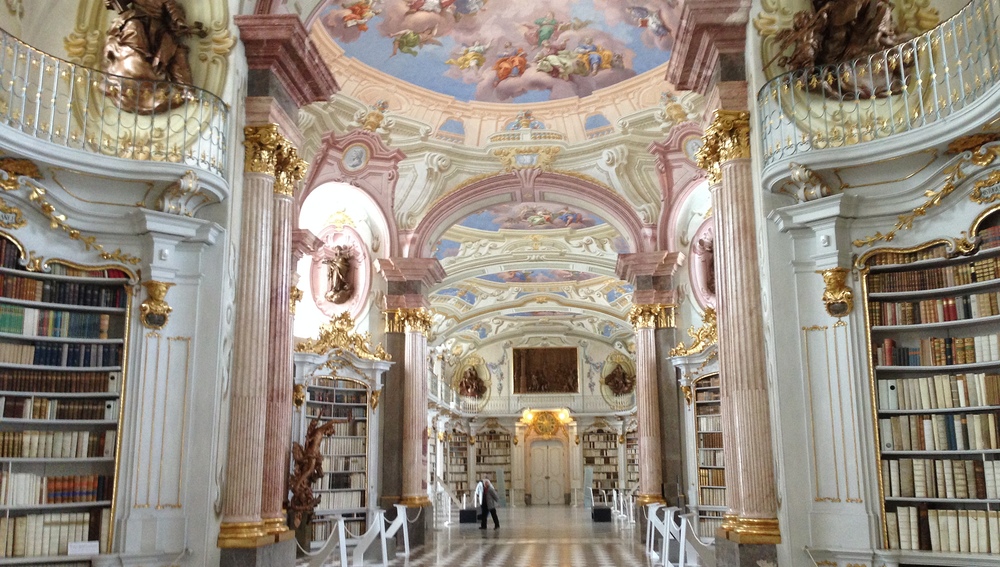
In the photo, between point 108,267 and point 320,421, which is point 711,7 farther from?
point 320,421

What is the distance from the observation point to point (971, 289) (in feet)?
27.1

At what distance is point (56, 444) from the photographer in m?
8.48

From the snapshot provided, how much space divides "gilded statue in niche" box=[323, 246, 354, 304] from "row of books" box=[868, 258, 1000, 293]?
11552 mm

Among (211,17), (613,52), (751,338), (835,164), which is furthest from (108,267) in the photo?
(613,52)

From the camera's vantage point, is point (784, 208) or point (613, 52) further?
point (613, 52)

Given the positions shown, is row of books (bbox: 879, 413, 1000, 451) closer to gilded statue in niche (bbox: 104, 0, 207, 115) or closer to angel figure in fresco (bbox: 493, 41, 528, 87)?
gilded statue in niche (bbox: 104, 0, 207, 115)

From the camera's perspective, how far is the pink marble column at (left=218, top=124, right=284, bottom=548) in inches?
344

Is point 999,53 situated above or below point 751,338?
above

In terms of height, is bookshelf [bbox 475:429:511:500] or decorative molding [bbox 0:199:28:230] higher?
decorative molding [bbox 0:199:28:230]

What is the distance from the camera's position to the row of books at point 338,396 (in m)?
16.3

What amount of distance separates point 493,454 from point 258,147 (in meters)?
30.7

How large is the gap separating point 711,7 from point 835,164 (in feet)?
7.50

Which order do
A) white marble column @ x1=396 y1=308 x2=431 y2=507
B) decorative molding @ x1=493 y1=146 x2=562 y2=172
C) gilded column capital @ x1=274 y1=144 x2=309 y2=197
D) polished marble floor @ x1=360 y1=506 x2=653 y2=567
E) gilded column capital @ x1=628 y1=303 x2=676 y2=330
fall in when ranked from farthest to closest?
gilded column capital @ x1=628 y1=303 x2=676 y2=330 < decorative molding @ x1=493 y1=146 x2=562 y2=172 < white marble column @ x1=396 y1=308 x2=431 y2=507 < polished marble floor @ x1=360 y1=506 x2=653 y2=567 < gilded column capital @ x1=274 y1=144 x2=309 y2=197

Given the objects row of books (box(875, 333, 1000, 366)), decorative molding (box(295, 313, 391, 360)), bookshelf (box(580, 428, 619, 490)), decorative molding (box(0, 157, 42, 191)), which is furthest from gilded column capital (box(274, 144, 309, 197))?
bookshelf (box(580, 428, 619, 490))
